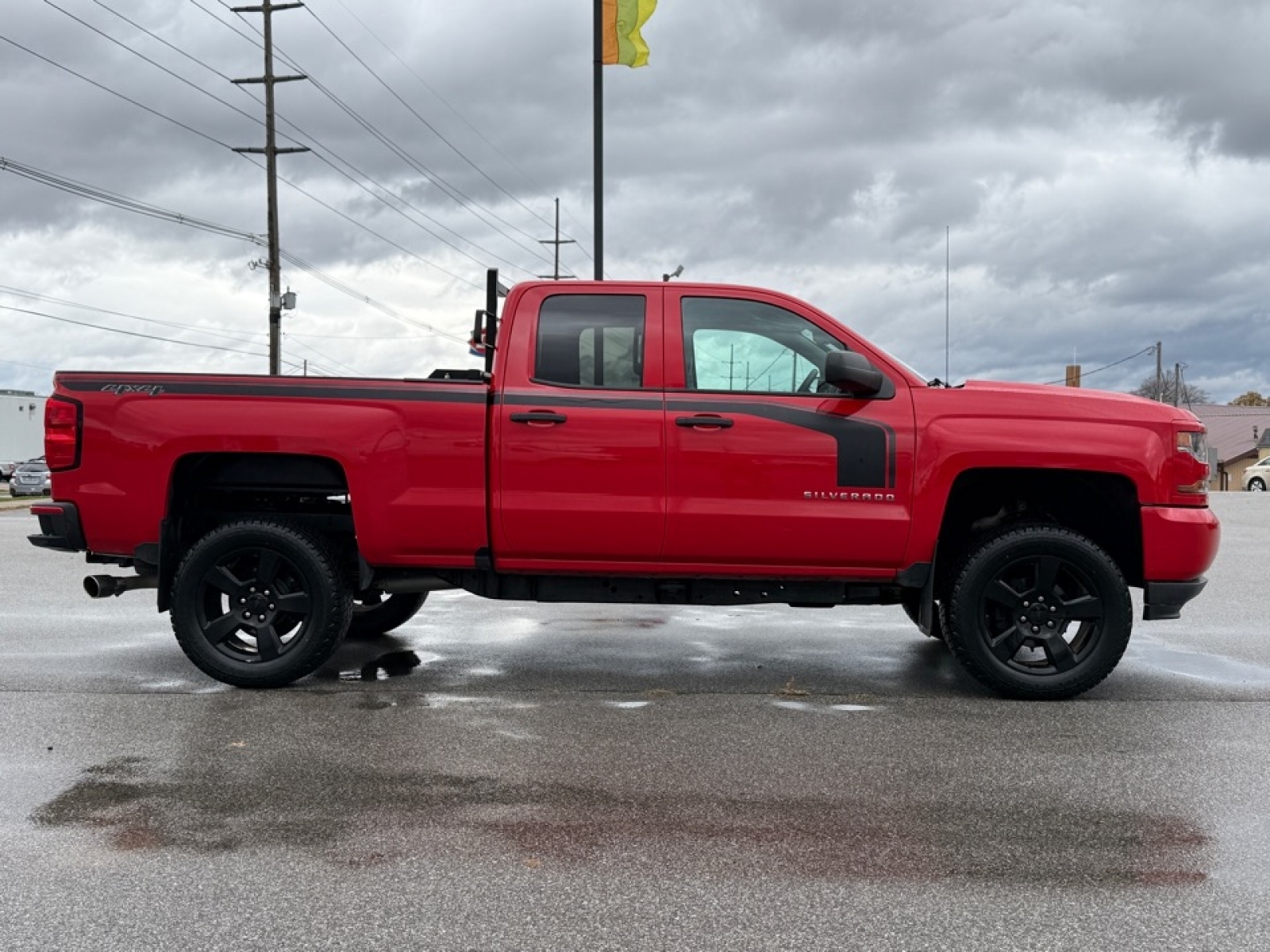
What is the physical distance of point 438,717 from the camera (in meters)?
5.56

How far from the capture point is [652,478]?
5895 mm

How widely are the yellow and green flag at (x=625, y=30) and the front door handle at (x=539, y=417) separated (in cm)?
1104

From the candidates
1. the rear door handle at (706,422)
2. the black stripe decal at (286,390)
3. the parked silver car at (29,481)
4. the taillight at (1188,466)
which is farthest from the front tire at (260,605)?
the parked silver car at (29,481)

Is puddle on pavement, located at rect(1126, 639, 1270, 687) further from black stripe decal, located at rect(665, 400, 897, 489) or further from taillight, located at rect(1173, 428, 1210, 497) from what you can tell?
black stripe decal, located at rect(665, 400, 897, 489)

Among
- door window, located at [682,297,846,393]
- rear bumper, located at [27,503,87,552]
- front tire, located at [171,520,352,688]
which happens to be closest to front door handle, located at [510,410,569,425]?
door window, located at [682,297,846,393]

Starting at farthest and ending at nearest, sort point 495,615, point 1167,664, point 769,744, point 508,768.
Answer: point 495,615 < point 1167,664 < point 769,744 < point 508,768

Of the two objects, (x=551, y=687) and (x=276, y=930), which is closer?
(x=276, y=930)

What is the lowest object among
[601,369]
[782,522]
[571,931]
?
[571,931]

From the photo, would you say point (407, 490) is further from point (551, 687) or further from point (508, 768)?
point (508, 768)

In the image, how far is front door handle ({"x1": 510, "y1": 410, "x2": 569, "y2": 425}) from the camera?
588cm

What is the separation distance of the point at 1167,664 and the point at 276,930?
5706 millimetres

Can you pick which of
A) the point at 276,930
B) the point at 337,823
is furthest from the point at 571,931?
the point at 337,823

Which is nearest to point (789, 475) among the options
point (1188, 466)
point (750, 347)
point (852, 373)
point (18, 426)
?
point (852, 373)

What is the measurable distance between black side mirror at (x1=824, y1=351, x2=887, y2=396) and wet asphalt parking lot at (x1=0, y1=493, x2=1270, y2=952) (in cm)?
158
